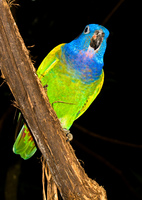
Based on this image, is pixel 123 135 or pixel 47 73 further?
pixel 123 135

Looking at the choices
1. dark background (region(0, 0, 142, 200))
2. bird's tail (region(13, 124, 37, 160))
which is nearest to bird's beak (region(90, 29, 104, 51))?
bird's tail (region(13, 124, 37, 160))

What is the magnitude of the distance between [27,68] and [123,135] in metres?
3.20

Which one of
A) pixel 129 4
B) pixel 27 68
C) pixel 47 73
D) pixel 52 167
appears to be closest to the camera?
pixel 27 68

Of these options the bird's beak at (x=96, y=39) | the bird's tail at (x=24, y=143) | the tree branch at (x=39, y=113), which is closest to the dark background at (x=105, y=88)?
the bird's tail at (x=24, y=143)

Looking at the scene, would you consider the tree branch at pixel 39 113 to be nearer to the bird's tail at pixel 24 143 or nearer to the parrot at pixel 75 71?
the parrot at pixel 75 71

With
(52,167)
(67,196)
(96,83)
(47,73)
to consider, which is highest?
(47,73)

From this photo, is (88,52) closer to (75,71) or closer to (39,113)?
(75,71)

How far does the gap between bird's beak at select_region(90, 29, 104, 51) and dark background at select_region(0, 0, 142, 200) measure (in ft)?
4.35

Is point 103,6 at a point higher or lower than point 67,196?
higher

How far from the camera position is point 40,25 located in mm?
3852

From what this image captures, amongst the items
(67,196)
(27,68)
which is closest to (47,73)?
(27,68)

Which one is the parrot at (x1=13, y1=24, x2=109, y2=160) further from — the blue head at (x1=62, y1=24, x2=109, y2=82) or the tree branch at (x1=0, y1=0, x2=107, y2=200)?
the tree branch at (x1=0, y1=0, x2=107, y2=200)

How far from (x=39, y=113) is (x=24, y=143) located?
0.88 m

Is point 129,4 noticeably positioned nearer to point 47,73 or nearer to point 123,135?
point 123,135
